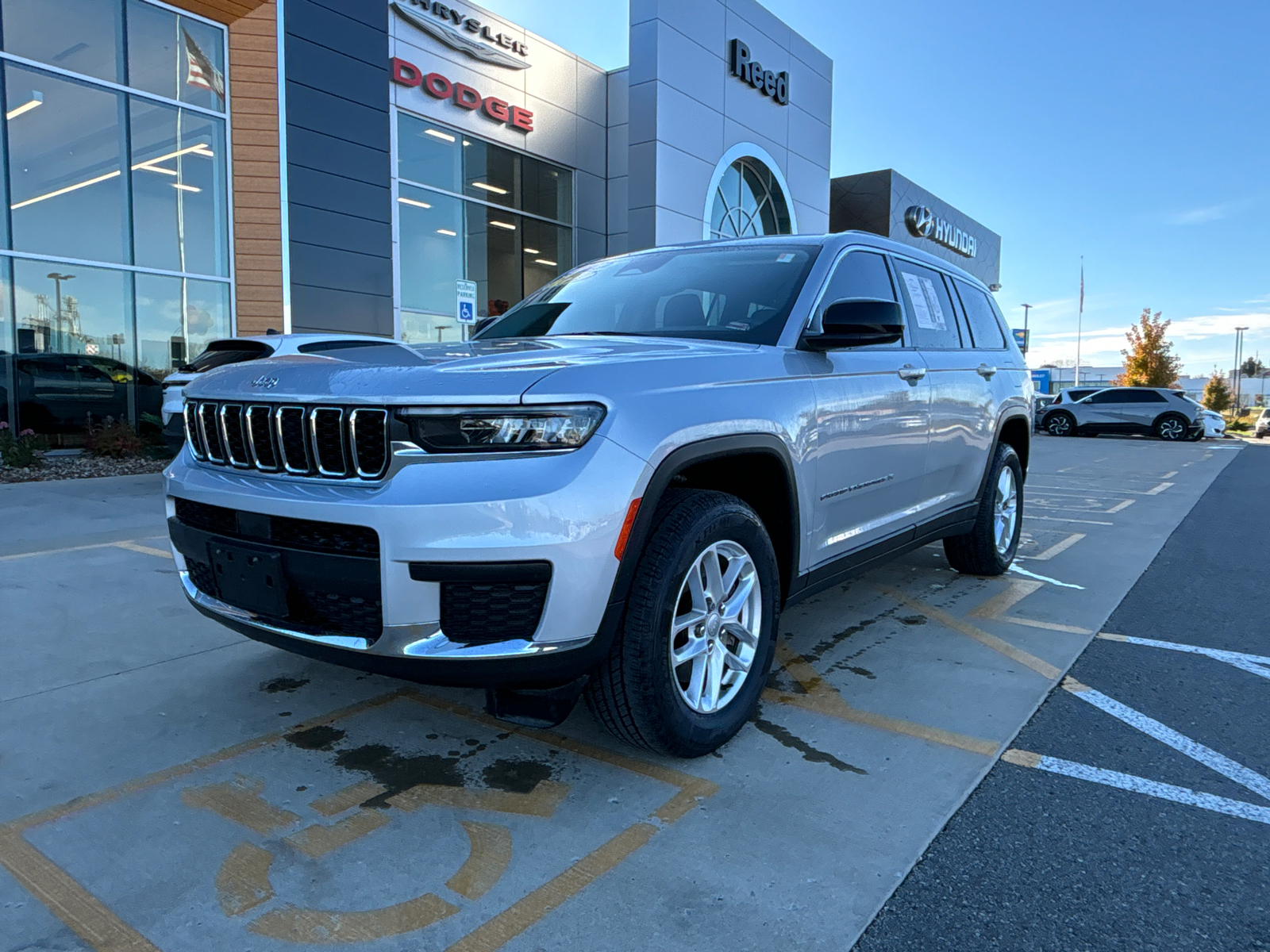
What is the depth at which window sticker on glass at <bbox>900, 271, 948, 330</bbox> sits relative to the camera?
438cm

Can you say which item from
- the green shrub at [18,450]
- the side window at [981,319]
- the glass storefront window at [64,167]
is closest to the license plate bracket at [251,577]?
the side window at [981,319]

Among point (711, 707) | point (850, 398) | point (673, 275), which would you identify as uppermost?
point (673, 275)

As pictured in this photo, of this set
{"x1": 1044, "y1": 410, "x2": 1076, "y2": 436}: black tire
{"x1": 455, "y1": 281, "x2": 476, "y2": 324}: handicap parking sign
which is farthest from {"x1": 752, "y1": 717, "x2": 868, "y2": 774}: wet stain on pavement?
{"x1": 1044, "y1": 410, "x2": 1076, "y2": 436}: black tire

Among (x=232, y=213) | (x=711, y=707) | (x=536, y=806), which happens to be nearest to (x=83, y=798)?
(x=536, y=806)

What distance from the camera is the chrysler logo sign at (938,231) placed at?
106 feet

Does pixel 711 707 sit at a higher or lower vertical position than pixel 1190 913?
higher

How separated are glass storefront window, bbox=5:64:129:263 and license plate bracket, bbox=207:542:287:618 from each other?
1188cm

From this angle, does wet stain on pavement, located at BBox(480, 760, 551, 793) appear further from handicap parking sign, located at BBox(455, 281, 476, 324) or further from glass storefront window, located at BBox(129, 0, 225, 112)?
glass storefront window, located at BBox(129, 0, 225, 112)

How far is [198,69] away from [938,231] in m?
28.6

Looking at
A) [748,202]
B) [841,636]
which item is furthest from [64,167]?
[748,202]

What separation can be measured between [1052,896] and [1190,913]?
304 millimetres

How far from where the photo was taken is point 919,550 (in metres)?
6.52

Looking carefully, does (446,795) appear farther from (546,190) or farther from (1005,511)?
(546,190)

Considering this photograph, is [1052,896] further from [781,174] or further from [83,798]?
[781,174]
